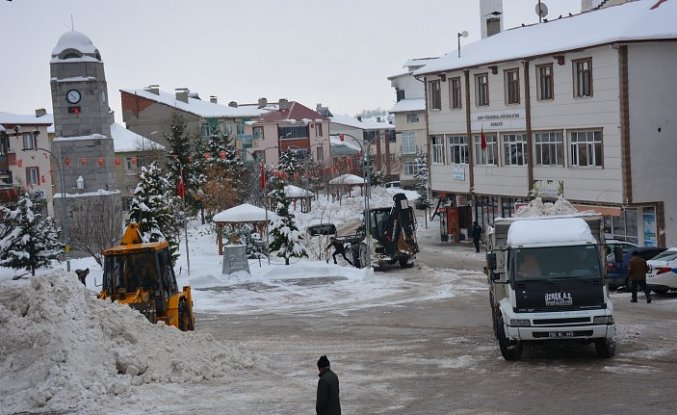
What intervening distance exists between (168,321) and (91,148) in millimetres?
43143

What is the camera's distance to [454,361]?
20.2 m

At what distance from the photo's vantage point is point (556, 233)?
19.6 meters

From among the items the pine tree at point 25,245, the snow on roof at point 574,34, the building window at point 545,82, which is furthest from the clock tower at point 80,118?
the building window at point 545,82

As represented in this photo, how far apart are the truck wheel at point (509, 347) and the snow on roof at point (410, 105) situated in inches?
3237

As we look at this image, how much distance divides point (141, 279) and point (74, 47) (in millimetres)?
43888

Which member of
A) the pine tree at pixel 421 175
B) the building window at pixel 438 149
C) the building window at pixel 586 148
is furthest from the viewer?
the pine tree at pixel 421 175

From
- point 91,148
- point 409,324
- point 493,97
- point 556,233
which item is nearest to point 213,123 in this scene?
point 91,148

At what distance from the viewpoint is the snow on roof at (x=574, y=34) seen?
135 ft

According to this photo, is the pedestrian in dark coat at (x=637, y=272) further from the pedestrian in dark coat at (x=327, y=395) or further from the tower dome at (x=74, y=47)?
the tower dome at (x=74, y=47)

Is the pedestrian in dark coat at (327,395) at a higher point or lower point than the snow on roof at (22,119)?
lower

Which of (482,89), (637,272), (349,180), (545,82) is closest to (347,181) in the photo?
(349,180)

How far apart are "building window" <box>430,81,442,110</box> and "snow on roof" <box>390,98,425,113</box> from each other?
4263cm

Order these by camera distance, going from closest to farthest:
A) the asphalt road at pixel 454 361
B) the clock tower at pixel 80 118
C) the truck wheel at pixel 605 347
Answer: the asphalt road at pixel 454 361, the truck wheel at pixel 605 347, the clock tower at pixel 80 118

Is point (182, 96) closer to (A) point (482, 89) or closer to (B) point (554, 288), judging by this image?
(A) point (482, 89)
